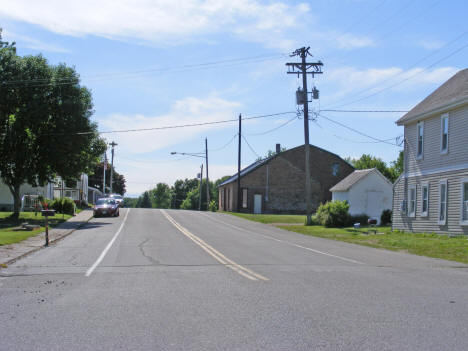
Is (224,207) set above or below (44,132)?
below

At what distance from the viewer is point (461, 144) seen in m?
23.2

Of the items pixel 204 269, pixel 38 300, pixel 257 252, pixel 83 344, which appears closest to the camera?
pixel 83 344

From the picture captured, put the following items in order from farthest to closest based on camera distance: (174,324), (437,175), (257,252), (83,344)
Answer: (437,175) → (257,252) → (174,324) → (83,344)

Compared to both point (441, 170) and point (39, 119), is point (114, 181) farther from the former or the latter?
point (441, 170)

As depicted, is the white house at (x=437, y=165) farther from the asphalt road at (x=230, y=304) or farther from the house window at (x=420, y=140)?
the asphalt road at (x=230, y=304)

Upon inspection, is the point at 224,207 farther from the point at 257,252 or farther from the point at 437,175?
the point at 257,252

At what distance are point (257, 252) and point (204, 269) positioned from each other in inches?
189

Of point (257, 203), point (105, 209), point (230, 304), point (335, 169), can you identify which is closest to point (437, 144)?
point (230, 304)

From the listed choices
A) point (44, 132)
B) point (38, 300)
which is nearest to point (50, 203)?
point (44, 132)

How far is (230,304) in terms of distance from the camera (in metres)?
7.84

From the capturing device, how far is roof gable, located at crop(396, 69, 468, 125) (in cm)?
2342

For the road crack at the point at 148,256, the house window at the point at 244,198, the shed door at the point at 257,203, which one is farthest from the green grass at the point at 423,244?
the house window at the point at 244,198

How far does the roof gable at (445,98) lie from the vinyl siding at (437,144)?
1.41ft

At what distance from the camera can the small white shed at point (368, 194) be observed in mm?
42312
